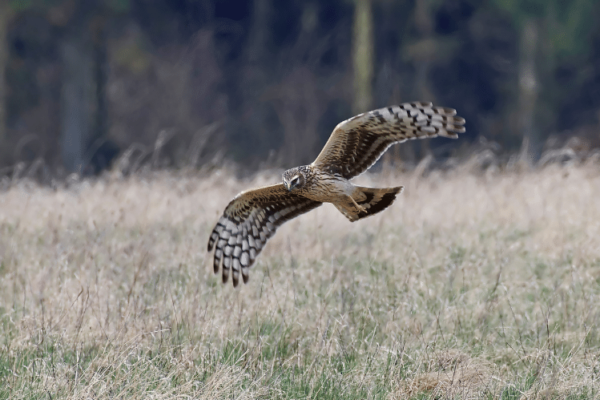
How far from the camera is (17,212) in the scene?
8.71 metres

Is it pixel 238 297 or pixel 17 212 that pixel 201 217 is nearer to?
pixel 17 212

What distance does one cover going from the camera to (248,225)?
5770mm

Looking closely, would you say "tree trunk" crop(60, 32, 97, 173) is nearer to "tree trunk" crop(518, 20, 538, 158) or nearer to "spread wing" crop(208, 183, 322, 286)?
"tree trunk" crop(518, 20, 538, 158)

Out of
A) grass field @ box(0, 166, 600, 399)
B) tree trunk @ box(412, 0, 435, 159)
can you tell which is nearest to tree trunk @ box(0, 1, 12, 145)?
grass field @ box(0, 166, 600, 399)

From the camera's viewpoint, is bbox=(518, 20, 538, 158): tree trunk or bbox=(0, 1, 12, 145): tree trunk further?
bbox=(518, 20, 538, 158): tree trunk

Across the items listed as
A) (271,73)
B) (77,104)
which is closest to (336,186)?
(77,104)

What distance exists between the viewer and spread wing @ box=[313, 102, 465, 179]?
15.8ft

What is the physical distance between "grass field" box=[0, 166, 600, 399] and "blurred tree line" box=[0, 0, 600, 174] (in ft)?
31.7

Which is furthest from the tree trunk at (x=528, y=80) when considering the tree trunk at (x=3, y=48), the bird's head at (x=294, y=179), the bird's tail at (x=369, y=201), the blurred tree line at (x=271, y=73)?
the bird's head at (x=294, y=179)

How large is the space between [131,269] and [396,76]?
18641 millimetres

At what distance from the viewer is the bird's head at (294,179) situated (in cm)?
498

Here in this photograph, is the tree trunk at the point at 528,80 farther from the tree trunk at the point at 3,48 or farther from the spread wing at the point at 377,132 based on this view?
the spread wing at the point at 377,132

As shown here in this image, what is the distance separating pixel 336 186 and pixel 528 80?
1749 centimetres

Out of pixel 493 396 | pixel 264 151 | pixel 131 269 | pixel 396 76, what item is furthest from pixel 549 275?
pixel 264 151
